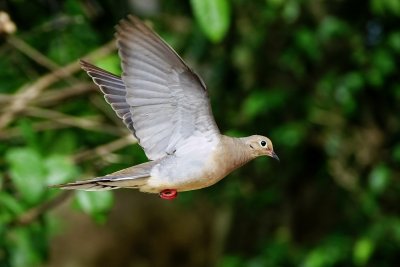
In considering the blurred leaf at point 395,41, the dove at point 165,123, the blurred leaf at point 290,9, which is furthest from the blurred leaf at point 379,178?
the dove at point 165,123

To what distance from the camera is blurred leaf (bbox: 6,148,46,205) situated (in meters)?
2.16

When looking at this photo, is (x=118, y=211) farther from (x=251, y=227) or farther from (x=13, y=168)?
(x=13, y=168)

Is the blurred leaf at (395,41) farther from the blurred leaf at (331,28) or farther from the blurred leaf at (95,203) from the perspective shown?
the blurred leaf at (95,203)

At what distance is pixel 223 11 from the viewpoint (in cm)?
192

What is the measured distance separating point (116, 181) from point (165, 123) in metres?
0.17

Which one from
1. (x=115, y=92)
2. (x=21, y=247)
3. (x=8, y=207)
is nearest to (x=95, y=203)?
(x=8, y=207)

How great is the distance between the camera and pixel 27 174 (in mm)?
2170

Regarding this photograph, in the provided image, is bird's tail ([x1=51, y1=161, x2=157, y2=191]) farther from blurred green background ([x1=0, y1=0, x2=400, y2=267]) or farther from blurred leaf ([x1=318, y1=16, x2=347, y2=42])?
blurred leaf ([x1=318, y1=16, x2=347, y2=42])

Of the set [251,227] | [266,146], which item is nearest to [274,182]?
[251,227]

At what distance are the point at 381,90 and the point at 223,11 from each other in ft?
4.82

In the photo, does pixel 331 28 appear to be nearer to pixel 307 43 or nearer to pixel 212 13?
pixel 307 43

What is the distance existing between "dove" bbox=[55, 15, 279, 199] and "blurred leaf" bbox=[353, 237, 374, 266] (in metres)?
1.72

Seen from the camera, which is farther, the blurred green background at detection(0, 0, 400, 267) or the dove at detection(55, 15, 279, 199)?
the blurred green background at detection(0, 0, 400, 267)

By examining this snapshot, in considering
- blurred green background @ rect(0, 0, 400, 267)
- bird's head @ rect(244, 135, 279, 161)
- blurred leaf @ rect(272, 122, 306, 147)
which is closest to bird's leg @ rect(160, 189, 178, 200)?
bird's head @ rect(244, 135, 279, 161)
